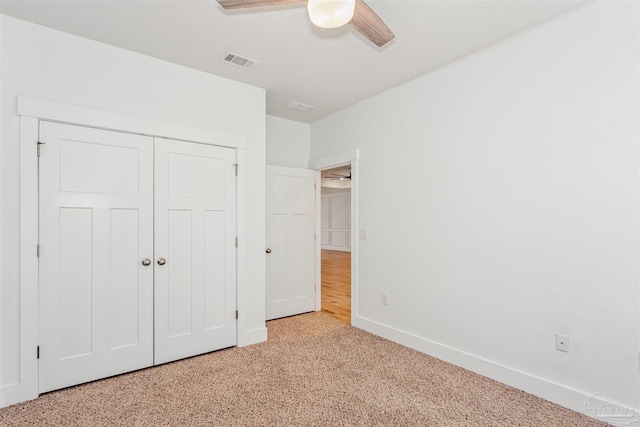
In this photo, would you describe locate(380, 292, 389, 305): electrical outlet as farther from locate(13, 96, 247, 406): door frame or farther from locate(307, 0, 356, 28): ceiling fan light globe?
locate(13, 96, 247, 406): door frame

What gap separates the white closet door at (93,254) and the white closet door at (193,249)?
0.11 metres

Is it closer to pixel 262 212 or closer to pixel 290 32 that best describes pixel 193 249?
pixel 262 212

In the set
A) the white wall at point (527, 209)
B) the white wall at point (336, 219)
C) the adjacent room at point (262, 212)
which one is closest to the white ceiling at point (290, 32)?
the adjacent room at point (262, 212)

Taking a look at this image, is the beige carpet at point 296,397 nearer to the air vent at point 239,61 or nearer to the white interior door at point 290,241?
the white interior door at point 290,241

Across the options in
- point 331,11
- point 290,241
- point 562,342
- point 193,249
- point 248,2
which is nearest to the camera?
point 331,11

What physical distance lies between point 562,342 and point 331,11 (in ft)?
8.36

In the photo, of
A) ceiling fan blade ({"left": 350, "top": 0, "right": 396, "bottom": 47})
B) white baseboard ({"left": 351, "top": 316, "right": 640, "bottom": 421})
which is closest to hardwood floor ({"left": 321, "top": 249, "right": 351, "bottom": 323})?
white baseboard ({"left": 351, "top": 316, "right": 640, "bottom": 421})

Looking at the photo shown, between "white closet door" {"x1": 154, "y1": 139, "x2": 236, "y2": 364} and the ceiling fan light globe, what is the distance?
1.89 metres

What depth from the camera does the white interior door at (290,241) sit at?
13.6 feet

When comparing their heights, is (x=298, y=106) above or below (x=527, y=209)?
above

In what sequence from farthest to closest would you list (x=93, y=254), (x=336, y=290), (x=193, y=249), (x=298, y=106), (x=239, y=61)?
(x=336, y=290)
(x=298, y=106)
(x=193, y=249)
(x=239, y=61)
(x=93, y=254)

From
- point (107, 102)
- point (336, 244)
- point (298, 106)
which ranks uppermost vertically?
point (298, 106)

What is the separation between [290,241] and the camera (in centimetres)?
430

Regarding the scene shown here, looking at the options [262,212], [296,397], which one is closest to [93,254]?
[262,212]
